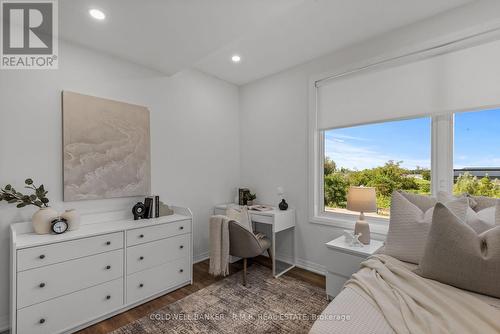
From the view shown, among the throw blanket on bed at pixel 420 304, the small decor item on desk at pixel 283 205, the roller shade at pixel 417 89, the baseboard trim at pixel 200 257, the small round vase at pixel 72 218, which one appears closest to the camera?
the throw blanket on bed at pixel 420 304

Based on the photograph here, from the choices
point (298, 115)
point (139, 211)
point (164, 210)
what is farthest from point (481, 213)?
point (139, 211)

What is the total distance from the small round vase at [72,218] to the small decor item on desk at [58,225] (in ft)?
0.12

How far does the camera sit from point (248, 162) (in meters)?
3.85

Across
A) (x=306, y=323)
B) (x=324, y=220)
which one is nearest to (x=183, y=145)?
(x=324, y=220)

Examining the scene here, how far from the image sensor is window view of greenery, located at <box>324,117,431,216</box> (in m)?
2.39

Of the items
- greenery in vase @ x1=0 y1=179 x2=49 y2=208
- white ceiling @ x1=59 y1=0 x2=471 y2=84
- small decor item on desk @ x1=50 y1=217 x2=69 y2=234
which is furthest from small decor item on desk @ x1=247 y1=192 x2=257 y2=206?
greenery in vase @ x1=0 y1=179 x2=49 y2=208

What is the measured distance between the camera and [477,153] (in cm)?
211

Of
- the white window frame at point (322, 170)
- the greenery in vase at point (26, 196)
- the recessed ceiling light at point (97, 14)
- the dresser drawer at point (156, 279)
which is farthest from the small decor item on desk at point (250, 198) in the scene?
the recessed ceiling light at point (97, 14)

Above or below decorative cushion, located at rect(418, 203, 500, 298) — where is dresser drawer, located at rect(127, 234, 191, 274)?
below

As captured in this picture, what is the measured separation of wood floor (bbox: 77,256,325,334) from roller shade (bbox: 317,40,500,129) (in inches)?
72.1

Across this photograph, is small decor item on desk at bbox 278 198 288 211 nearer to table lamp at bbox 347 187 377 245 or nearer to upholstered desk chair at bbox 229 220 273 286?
upholstered desk chair at bbox 229 220 273 286

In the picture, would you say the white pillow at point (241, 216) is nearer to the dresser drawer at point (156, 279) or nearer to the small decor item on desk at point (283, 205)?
the small decor item on desk at point (283, 205)

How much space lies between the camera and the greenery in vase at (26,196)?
192 cm

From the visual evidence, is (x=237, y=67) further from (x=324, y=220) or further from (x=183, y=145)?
(x=324, y=220)
